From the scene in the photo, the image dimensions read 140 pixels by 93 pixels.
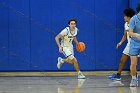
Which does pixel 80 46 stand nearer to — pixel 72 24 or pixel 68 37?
pixel 68 37

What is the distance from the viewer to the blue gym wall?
1269 cm

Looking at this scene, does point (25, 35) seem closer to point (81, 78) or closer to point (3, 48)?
point (3, 48)

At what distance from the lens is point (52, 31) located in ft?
42.0

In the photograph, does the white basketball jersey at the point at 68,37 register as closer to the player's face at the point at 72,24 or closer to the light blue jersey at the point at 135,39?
the player's face at the point at 72,24

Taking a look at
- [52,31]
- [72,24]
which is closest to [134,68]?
[72,24]

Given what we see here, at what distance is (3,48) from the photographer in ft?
41.7

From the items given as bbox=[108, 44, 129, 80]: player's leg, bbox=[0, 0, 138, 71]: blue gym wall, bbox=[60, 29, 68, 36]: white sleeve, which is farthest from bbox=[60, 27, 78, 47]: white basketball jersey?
bbox=[108, 44, 129, 80]: player's leg

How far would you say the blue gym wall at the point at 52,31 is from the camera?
12.7 meters

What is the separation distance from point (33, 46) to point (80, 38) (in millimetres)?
1405

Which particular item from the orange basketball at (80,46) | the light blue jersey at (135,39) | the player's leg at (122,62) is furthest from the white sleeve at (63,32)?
the light blue jersey at (135,39)

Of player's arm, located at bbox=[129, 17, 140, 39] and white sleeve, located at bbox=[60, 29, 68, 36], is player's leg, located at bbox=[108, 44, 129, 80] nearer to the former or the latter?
player's arm, located at bbox=[129, 17, 140, 39]

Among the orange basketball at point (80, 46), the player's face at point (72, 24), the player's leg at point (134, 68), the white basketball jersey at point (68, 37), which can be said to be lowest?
the player's leg at point (134, 68)

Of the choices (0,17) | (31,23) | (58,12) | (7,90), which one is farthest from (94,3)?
(7,90)

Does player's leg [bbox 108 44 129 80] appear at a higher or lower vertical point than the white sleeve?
lower
